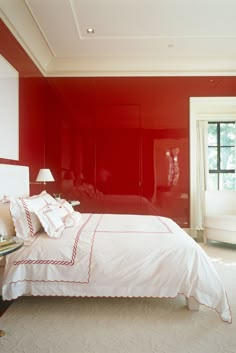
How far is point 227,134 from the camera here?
219 inches

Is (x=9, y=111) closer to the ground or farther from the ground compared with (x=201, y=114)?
closer to the ground

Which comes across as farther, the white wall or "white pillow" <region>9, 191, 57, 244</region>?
the white wall

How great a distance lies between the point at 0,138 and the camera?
3.35 m

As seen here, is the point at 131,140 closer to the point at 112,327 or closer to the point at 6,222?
the point at 6,222

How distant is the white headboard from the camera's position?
3121 mm

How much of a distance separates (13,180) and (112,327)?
2128 mm

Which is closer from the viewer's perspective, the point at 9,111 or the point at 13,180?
the point at 13,180

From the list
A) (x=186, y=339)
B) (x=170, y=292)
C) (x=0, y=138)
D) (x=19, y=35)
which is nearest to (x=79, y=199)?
(x=0, y=138)

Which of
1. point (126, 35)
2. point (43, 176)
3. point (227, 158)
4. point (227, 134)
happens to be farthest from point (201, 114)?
point (43, 176)

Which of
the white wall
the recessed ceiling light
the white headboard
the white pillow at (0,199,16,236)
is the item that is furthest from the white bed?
the recessed ceiling light

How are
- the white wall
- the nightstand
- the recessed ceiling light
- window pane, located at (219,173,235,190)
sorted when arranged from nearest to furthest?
the nightstand → the white wall → the recessed ceiling light → window pane, located at (219,173,235,190)

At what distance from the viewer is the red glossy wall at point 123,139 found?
192 inches

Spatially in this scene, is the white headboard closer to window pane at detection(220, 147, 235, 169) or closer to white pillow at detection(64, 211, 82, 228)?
white pillow at detection(64, 211, 82, 228)

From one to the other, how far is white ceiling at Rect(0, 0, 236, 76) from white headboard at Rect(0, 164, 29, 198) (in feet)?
5.42
